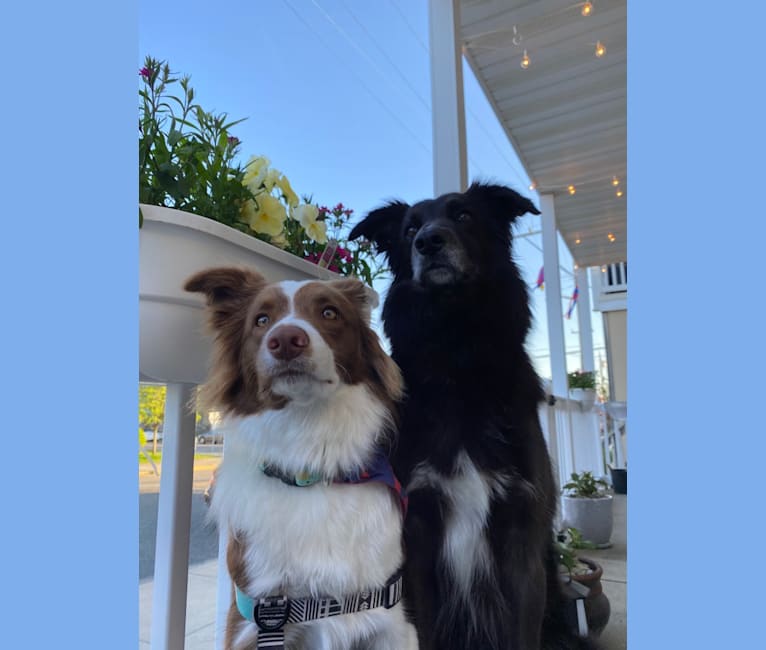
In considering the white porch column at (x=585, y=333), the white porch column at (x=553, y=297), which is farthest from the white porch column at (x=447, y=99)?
the white porch column at (x=585, y=333)

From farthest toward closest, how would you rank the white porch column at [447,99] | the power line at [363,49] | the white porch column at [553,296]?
the white porch column at [553,296]
the power line at [363,49]
the white porch column at [447,99]

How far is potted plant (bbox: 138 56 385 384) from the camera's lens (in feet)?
3.09

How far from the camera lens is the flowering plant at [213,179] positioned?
101 cm

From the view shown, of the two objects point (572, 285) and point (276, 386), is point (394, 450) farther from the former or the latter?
point (572, 285)

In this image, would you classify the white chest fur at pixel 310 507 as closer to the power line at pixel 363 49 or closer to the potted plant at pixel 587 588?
the potted plant at pixel 587 588

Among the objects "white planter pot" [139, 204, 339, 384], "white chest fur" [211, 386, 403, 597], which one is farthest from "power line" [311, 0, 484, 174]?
"white chest fur" [211, 386, 403, 597]

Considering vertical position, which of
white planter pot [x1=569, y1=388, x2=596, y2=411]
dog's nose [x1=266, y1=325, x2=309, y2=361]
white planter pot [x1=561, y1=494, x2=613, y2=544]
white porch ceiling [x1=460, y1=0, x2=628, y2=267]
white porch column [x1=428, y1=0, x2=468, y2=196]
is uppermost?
white porch ceiling [x1=460, y1=0, x2=628, y2=267]

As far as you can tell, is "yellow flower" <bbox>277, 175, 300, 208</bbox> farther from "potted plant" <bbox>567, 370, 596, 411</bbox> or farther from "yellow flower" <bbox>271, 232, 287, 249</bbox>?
"potted plant" <bbox>567, 370, 596, 411</bbox>

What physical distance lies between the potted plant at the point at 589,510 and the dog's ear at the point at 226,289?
1882 mm

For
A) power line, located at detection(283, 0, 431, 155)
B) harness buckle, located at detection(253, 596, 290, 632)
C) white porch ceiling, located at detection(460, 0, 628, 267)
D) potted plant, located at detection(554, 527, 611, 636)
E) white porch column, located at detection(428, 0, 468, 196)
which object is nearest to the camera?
harness buckle, located at detection(253, 596, 290, 632)

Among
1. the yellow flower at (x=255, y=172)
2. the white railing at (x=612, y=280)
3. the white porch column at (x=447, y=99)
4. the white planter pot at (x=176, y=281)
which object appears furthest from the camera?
the white railing at (x=612, y=280)

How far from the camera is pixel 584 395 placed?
5145mm

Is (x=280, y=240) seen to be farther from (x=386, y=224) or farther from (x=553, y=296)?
(x=553, y=296)

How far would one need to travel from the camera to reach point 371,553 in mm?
Answer: 889
